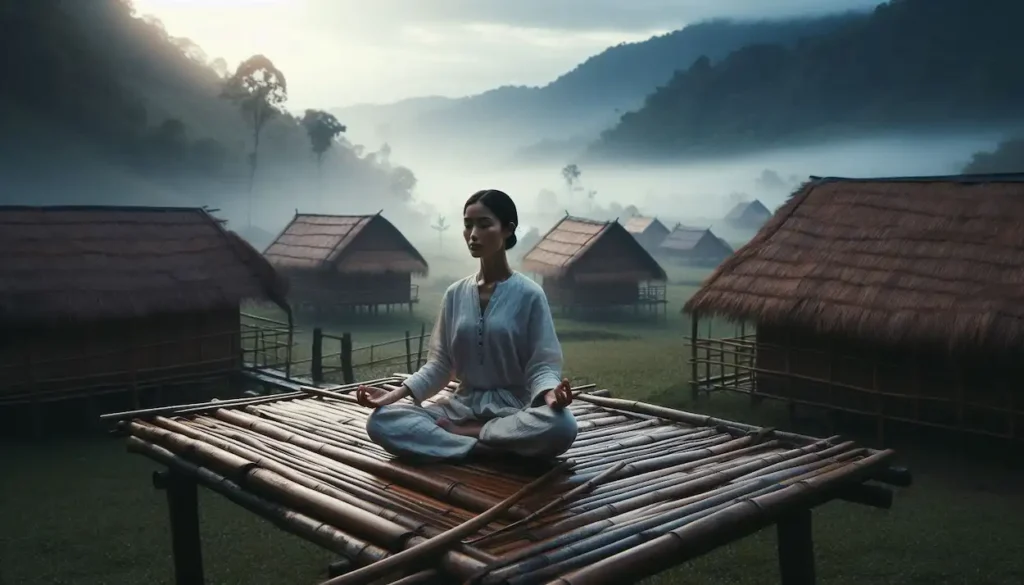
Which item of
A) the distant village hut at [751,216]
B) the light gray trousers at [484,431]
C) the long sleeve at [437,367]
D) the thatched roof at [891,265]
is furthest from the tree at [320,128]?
the light gray trousers at [484,431]

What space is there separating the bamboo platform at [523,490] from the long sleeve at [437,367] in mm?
376

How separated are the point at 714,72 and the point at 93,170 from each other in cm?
2637

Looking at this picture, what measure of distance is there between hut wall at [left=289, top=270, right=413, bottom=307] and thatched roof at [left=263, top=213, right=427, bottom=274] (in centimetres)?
45

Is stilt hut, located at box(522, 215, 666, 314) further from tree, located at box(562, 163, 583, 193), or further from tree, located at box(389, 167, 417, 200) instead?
tree, located at box(389, 167, 417, 200)

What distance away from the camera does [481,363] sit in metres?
3.94

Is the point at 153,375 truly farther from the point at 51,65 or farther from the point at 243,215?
the point at 243,215

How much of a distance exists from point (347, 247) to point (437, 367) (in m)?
16.3

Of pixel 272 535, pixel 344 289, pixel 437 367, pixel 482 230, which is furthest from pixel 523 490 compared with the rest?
pixel 344 289

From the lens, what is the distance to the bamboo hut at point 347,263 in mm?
A: 20016

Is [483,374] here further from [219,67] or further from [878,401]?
[219,67]

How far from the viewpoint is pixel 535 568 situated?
245 cm

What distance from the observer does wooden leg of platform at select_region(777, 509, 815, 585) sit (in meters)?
4.11

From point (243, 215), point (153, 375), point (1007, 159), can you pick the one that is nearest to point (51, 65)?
point (243, 215)

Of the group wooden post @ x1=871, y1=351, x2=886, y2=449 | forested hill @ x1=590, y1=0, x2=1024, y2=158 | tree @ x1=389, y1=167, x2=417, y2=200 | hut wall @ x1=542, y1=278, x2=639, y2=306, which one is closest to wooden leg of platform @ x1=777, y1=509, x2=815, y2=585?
wooden post @ x1=871, y1=351, x2=886, y2=449
